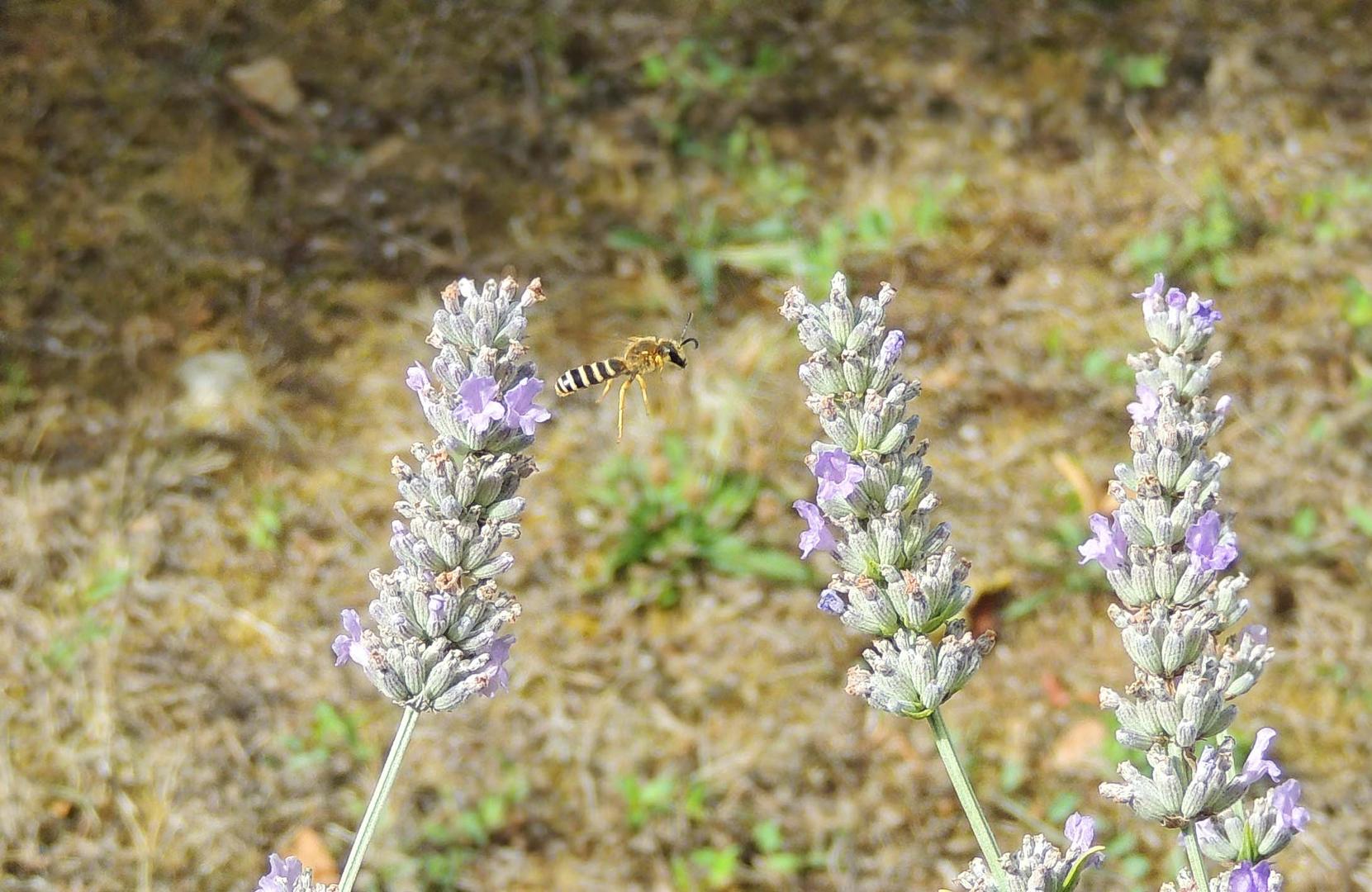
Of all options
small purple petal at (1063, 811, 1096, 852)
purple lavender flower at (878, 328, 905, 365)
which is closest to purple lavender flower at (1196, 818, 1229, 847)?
small purple petal at (1063, 811, 1096, 852)

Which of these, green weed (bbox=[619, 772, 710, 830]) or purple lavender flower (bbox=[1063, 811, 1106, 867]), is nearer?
purple lavender flower (bbox=[1063, 811, 1106, 867])

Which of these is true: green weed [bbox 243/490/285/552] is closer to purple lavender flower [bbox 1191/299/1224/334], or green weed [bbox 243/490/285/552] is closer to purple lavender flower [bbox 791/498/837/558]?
purple lavender flower [bbox 791/498/837/558]

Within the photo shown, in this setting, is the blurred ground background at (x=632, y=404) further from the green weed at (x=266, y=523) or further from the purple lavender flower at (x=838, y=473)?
the purple lavender flower at (x=838, y=473)

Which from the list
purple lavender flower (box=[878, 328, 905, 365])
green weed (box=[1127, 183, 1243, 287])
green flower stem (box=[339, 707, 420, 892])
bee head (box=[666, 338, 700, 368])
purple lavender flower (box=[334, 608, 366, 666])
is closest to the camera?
green flower stem (box=[339, 707, 420, 892])

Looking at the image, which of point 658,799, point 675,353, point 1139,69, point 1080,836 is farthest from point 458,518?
point 1139,69

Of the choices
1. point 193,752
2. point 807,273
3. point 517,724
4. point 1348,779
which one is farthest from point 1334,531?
point 193,752

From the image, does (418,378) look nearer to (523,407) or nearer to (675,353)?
(523,407)
